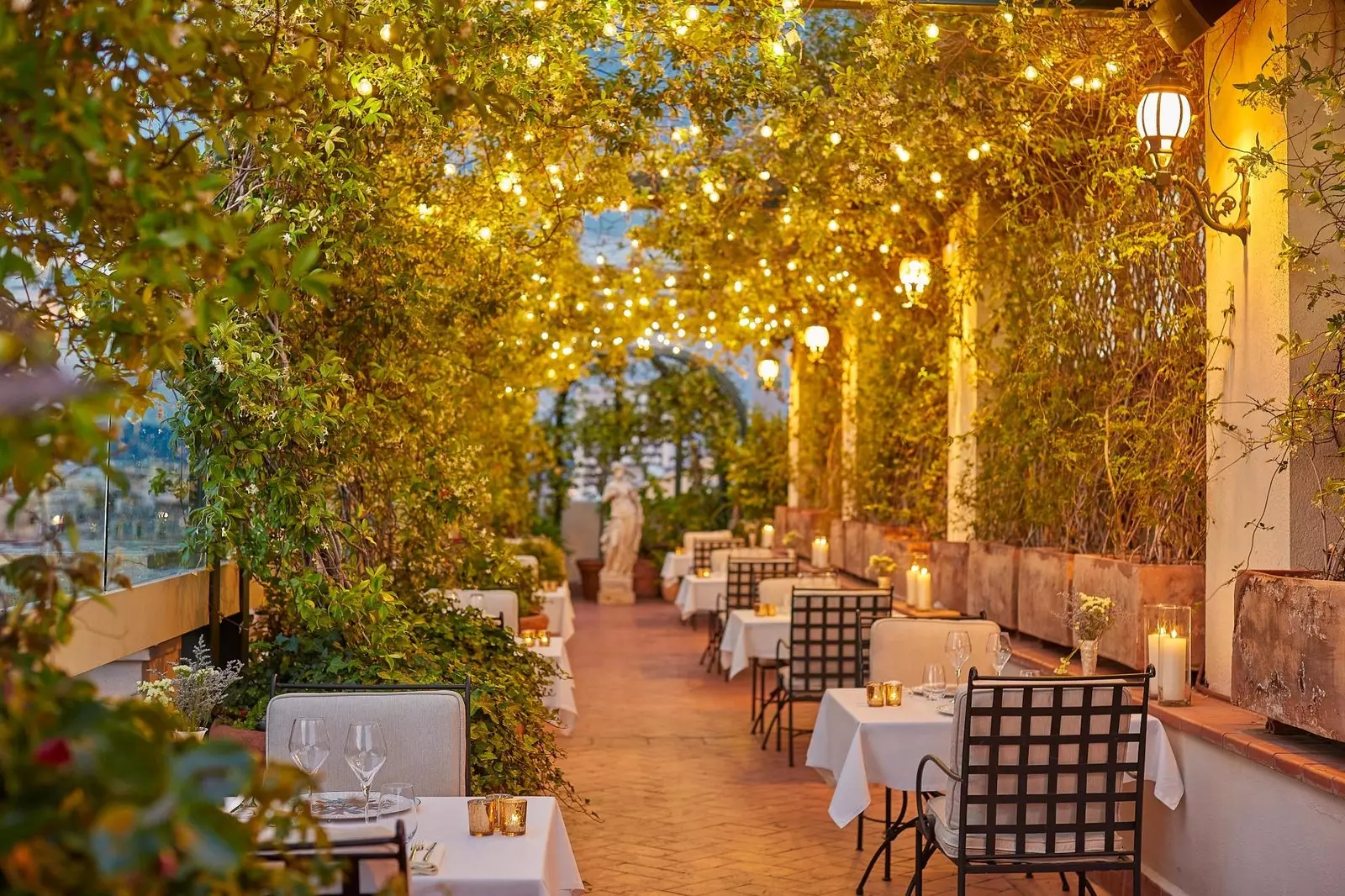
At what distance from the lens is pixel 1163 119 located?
483cm

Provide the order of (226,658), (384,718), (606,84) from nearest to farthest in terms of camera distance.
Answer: (384,718), (226,658), (606,84)

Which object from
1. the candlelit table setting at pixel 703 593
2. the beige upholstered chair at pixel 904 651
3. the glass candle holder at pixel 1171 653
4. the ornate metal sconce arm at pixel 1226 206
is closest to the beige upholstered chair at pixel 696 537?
the candlelit table setting at pixel 703 593

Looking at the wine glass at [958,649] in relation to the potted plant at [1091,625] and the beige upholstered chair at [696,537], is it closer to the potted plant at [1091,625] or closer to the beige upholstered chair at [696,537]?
the potted plant at [1091,625]

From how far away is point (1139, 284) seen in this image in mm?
6426

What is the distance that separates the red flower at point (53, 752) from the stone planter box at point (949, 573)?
7232 millimetres

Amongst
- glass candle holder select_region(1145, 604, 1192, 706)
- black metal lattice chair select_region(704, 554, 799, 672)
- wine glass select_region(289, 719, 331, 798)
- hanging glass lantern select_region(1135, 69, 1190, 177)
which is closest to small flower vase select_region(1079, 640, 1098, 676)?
glass candle holder select_region(1145, 604, 1192, 706)

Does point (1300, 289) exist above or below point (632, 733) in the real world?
above

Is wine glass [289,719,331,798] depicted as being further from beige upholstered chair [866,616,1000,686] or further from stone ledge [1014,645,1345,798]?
beige upholstered chair [866,616,1000,686]

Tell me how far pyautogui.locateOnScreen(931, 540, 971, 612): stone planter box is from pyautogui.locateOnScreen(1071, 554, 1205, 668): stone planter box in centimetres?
237

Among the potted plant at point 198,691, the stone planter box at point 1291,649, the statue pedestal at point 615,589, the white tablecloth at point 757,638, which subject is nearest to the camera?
the stone planter box at point 1291,649

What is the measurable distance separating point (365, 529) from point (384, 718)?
1126 mm

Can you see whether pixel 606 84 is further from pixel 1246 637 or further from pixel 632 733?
pixel 632 733

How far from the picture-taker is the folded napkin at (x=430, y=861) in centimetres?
281

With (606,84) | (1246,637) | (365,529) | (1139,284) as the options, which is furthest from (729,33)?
(1246,637)
